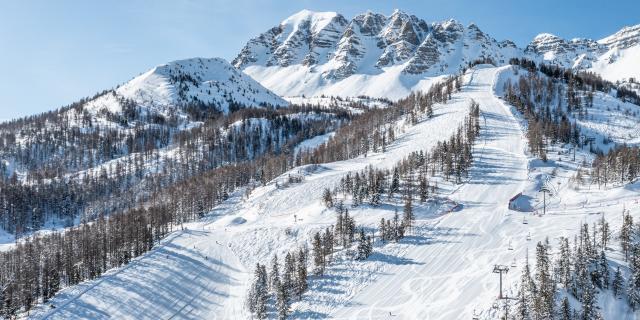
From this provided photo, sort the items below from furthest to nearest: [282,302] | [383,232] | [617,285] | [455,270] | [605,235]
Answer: [383,232]
[455,270]
[605,235]
[282,302]
[617,285]

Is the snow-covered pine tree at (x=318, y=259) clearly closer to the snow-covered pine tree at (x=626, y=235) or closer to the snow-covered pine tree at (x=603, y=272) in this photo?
the snow-covered pine tree at (x=603, y=272)

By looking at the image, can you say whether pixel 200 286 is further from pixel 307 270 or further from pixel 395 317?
pixel 395 317

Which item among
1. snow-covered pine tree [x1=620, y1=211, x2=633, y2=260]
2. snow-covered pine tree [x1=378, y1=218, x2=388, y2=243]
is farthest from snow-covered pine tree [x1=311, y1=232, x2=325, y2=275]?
snow-covered pine tree [x1=620, y1=211, x2=633, y2=260]

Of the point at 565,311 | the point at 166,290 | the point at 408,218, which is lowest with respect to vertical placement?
the point at 166,290

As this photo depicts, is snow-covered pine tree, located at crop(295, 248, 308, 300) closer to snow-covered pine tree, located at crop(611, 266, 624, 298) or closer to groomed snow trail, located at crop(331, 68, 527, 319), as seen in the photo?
groomed snow trail, located at crop(331, 68, 527, 319)

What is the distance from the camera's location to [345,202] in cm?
14250

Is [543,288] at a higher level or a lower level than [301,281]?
higher

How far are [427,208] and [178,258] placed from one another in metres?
63.1

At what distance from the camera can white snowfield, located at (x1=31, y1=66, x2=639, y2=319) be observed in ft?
284

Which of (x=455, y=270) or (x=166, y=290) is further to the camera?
(x=166, y=290)

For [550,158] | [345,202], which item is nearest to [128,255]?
[345,202]

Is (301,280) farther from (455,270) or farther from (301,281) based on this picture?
(455,270)

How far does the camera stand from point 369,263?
10144 cm

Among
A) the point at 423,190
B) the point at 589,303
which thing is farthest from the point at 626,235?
the point at 423,190
